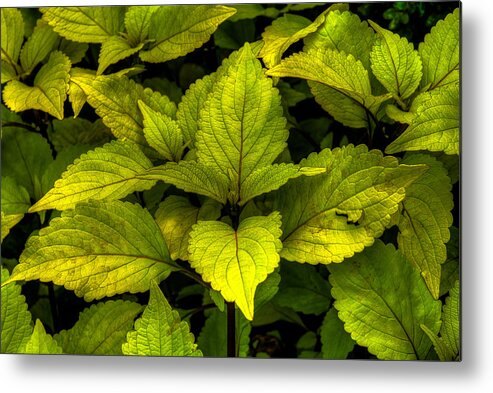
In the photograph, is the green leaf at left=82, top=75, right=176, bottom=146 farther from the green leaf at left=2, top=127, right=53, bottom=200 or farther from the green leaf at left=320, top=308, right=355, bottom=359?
the green leaf at left=320, top=308, right=355, bottom=359

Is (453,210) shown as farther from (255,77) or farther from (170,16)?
(170,16)

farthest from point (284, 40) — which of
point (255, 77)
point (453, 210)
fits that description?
point (453, 210)

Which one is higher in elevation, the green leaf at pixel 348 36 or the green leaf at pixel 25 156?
the green leaf at pixel 348 36

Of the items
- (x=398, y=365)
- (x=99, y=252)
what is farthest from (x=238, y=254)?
(x=398, y=365)

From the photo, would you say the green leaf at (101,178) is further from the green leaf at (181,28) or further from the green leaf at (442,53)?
the green leaf at (442,53)

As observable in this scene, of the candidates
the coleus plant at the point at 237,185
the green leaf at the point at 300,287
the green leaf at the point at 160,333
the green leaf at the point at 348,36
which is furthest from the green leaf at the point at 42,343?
the green leaf at the point at 348,36

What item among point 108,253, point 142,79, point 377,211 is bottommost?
point 108,253
